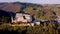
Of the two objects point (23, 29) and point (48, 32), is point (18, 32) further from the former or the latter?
point (48, 32)

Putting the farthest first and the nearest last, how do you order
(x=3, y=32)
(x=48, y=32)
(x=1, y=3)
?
1. (x=1, y=3)
2. (x=48, y=32)
3. (x=3, y=32)

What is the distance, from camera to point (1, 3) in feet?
92.6

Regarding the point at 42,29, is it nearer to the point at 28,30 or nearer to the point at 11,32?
the point at 28,30

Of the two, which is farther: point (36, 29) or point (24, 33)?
point (36, 29)

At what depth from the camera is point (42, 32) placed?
9.60 metres

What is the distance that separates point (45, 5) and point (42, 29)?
19.7 m

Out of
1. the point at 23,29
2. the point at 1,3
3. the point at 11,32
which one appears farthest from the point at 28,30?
the point at 1,3

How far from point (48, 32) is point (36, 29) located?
0.78 metres

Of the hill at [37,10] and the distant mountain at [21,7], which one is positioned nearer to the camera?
the hill at [37,10]

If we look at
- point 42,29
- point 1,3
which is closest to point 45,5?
point 1,3

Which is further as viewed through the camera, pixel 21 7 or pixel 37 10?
pixel 21 7

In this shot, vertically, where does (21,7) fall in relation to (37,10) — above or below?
above

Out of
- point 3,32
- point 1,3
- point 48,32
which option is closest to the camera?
point 3,32

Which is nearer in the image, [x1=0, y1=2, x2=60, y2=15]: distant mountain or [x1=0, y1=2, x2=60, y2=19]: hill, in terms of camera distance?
[x1=0, y1=2, x2=60, y2=19]: hill
